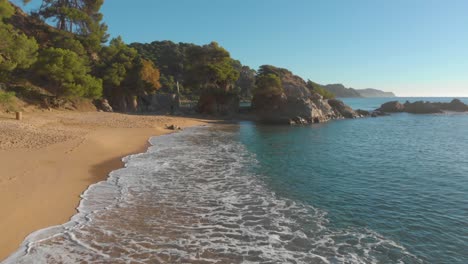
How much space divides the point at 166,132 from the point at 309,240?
25.9m

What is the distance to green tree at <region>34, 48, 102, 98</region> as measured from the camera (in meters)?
35.7

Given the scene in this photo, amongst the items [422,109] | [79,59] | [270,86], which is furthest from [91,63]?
[422,109]

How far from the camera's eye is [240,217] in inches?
412

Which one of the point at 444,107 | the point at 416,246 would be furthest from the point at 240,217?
the point at 444,107

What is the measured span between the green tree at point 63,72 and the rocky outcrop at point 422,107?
70414 millimetres

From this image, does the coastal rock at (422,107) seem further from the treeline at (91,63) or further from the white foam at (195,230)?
the white foam at (195,230)

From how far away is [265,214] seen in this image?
10797 millimetres

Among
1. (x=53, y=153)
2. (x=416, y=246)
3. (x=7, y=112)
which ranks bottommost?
(x=416, y=246)

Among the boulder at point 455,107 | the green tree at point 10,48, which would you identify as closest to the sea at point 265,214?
the green tree at point 10,48

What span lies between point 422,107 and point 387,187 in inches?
3204

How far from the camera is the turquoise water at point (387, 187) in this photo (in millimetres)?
9383

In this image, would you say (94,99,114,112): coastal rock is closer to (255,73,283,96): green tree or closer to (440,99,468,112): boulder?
(255,73,283,96): green tree

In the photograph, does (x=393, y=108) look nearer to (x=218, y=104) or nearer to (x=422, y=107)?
(x=422, y=107)

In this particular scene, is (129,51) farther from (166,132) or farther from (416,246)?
(416,246)
